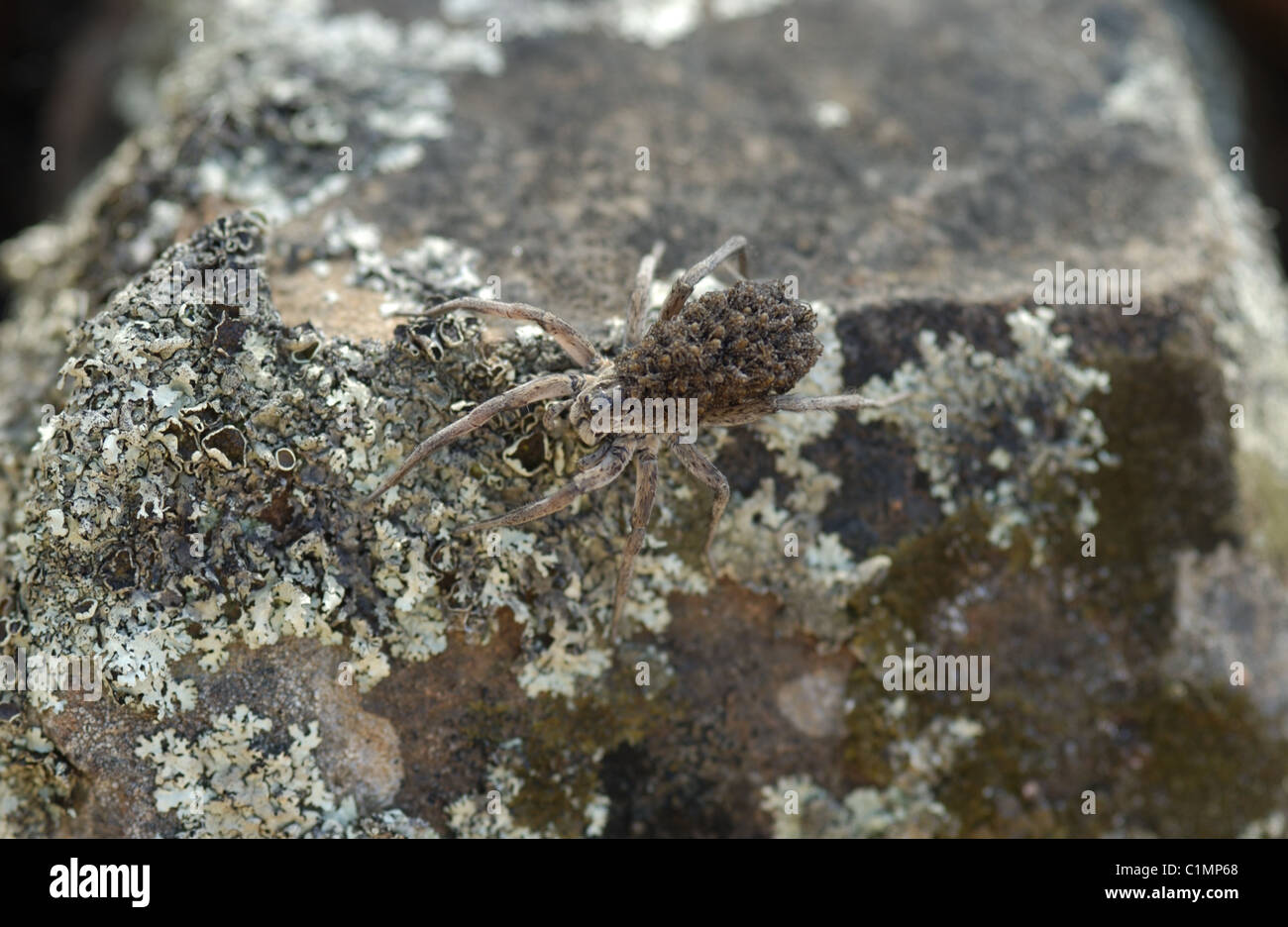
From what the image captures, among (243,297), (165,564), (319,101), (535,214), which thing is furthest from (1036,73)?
(165,564)

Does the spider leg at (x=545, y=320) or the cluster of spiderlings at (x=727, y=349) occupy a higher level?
the spider leg at (x=545, y=320)

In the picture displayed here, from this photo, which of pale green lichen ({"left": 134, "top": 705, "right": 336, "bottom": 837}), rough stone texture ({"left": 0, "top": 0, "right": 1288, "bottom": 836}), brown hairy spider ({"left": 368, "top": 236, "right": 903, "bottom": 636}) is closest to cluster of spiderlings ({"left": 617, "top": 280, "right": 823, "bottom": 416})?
brown hairy spider ({"left": 368, "top": 236, "right": 903, "bottom": 636})

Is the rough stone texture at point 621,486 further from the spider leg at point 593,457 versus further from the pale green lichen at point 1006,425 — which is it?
the spider leg at point 593,457

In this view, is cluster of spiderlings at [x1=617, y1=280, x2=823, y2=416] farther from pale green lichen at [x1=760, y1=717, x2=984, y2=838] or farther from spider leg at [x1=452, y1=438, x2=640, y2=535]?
pale green lichen at [x1=760, y1=717, x2=984, y2=838]

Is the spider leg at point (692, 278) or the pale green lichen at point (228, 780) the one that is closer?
the pale green lichen at point (228, 780)

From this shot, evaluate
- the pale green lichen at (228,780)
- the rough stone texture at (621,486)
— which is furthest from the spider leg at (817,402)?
the pale green lichen at (228,780)

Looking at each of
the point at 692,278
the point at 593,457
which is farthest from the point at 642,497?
the point at 692,278
